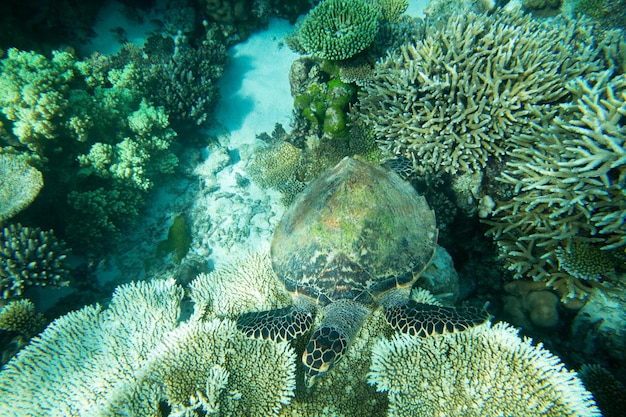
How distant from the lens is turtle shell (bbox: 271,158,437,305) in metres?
2.91

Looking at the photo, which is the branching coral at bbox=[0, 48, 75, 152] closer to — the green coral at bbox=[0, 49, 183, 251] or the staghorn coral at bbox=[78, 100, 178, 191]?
the green coral at bbox=[0, 49, 183, 251]

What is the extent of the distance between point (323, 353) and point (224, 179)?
478 centimetres

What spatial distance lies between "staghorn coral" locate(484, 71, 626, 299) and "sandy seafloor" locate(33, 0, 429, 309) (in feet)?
11.1

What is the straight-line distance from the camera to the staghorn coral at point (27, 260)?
4.05m

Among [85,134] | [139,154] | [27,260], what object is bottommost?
[27,260]

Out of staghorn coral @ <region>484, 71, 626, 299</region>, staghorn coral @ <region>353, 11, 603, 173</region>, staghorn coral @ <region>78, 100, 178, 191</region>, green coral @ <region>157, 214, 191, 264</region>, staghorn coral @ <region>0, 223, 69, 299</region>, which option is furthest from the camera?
green coral @ <region>157, 214, 191, 264</region>

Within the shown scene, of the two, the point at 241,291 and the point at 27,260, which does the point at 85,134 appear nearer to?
the point at 27,260

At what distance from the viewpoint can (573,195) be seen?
118 inches

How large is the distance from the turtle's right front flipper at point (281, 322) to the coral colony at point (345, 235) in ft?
0.08

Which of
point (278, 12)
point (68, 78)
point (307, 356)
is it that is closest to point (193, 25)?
point (278, 12)

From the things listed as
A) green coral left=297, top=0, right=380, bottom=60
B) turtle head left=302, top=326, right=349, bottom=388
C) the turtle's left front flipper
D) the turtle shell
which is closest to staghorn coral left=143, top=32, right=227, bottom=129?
green coral left=297, top=0, right=380, bottom=60

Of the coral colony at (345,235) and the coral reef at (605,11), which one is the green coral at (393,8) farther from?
the coral reef at (605,11)

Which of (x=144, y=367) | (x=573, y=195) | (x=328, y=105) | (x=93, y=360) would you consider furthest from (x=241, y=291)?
(x=573, y=195)

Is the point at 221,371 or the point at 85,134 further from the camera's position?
the point at 85,134
